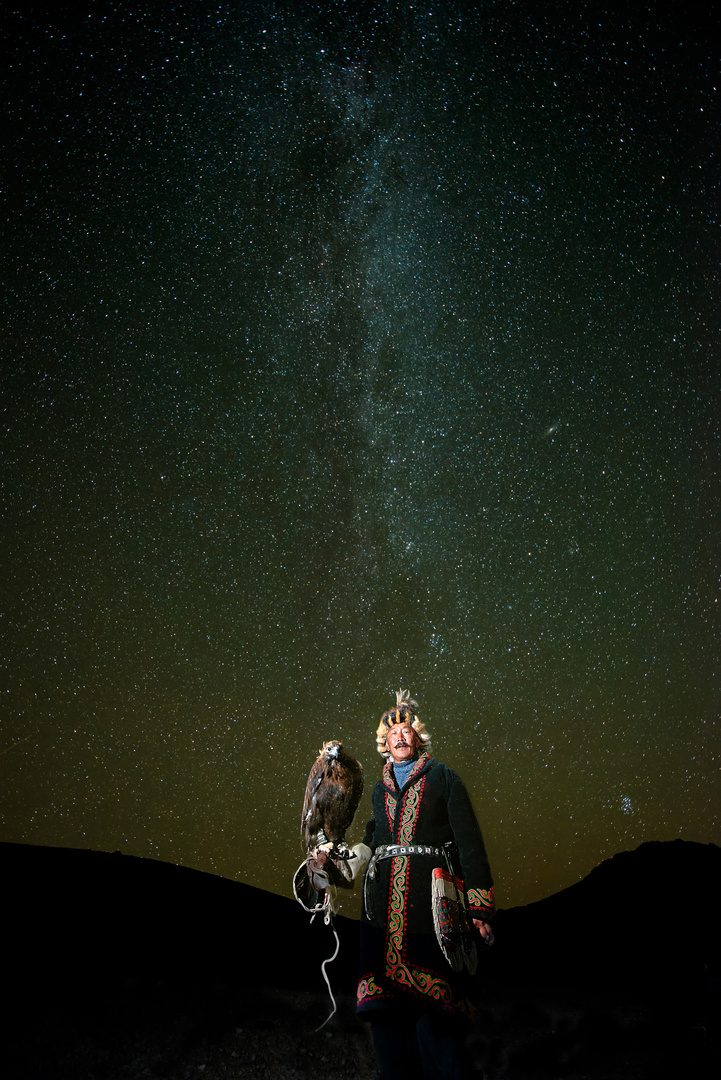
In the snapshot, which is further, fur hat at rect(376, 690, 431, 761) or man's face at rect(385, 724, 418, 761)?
fur hat at rect(376, 690, 431, 761)

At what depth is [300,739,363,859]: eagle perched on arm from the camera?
4211 millimetres

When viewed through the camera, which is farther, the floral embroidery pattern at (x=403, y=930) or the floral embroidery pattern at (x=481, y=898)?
the floral embroidery pattern at (x=481, y=898)

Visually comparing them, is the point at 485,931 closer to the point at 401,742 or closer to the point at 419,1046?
the point at 419,1046

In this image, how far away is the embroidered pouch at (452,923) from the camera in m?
3.31

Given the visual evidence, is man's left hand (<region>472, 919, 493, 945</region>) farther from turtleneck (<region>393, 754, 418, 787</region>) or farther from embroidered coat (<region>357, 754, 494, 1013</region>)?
turtleneck (<region>393, 754, 418, 787</region>)

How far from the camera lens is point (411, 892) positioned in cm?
360

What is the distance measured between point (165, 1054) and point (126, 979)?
1.36 metres

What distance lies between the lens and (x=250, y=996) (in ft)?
21.8

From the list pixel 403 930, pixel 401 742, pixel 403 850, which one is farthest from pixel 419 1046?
pixel 401 742

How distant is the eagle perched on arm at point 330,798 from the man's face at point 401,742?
1.17 ft

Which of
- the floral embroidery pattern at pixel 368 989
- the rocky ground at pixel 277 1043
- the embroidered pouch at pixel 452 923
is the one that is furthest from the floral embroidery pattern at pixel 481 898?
the rocky ground at pixel 277 1043

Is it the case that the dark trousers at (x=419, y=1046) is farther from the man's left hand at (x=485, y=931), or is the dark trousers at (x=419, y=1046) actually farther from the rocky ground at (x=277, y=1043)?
the rocky ground at (x=277, y=1043)

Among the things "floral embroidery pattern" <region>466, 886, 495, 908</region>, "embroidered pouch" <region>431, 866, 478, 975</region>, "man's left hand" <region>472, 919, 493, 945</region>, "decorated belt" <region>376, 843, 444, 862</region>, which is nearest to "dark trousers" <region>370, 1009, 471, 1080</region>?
"embroidered pouch" <region>431, 866, 478, 975</region>

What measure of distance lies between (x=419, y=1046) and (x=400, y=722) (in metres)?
1.87
